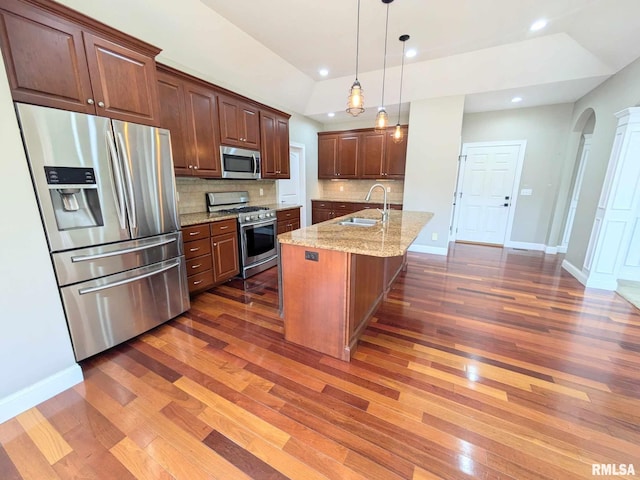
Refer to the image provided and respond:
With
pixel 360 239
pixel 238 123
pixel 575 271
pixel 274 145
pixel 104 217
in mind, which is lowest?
pixel 575 271

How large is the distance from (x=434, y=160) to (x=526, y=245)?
106 inches

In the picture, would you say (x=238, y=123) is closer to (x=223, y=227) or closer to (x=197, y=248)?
(x=223, y=227)

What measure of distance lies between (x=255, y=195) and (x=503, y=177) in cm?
480

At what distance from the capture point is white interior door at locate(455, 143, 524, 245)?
5.00 metres

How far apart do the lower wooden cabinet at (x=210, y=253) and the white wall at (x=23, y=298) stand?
1.18 m

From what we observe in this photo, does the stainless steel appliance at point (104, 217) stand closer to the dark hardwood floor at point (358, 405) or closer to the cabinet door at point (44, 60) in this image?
the cabinet door at point (44, 60)

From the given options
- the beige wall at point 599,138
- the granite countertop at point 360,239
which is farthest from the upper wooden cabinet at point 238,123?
the beige wall at point 599,138

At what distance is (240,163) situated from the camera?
3.65 metres

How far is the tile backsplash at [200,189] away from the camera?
3290 millimetres

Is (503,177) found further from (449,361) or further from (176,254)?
(176,254)

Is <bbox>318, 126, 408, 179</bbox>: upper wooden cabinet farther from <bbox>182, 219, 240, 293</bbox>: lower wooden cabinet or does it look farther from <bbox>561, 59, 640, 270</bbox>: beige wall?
<bbox>182, 219, 240, 293</bbox>: lower wooden cabinet

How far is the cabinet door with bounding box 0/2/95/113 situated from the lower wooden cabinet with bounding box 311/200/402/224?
433 cm

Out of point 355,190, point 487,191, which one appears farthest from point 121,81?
point 487,191

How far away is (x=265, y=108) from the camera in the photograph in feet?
13.1
